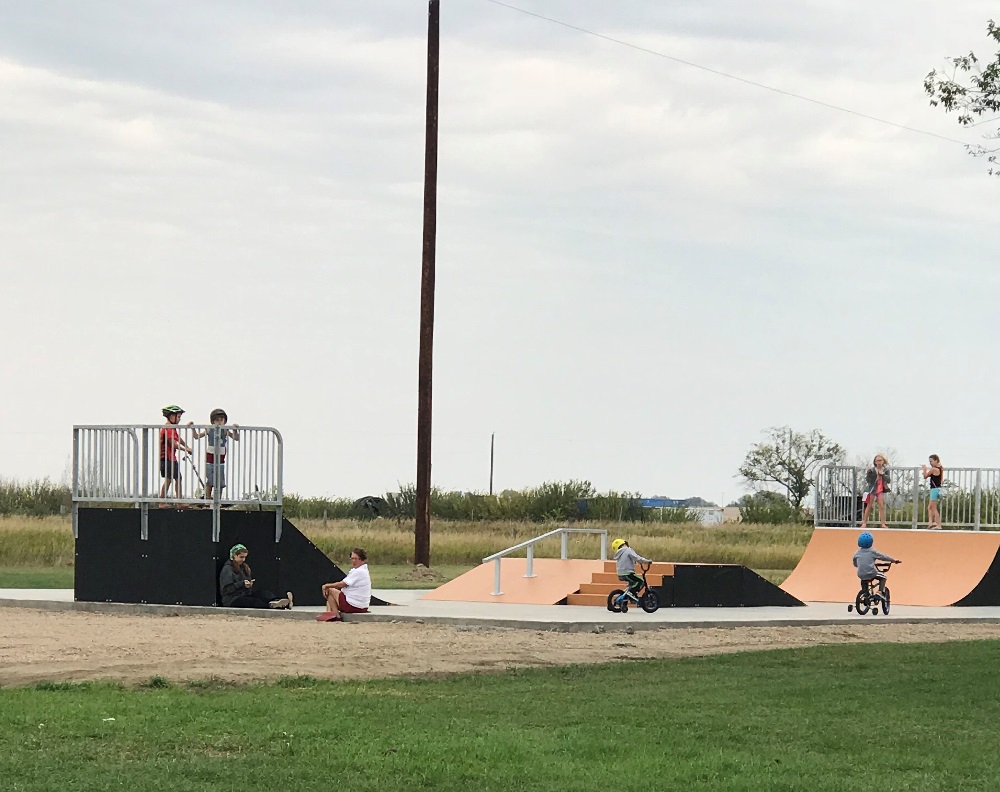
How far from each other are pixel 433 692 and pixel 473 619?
274 inches

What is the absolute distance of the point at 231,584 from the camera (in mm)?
22016

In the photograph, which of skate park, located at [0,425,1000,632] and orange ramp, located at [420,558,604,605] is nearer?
skate park, located at [0,425,1000,632]

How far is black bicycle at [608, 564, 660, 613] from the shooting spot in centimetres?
2228

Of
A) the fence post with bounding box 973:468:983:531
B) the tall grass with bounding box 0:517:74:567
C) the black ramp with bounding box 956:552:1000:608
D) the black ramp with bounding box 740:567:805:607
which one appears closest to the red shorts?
the black ramp with bounding box 740:567:805:607

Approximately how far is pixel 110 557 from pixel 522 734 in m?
13.3

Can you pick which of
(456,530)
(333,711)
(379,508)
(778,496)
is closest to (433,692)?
(333,711)

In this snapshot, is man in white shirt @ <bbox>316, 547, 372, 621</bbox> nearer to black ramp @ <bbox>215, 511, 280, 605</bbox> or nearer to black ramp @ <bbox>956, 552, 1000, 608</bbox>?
black ramp @ <bbox>215, 511, 280, 605</bbox>

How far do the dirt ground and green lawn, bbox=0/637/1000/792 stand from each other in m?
1.07

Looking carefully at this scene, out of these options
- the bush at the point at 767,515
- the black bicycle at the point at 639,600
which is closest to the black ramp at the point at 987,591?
the black bicycle at the point at 639,600

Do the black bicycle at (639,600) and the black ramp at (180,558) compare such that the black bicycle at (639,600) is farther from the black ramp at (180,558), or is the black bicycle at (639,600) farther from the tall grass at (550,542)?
the tall grass at (550,542)

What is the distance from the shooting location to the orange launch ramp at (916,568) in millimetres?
26844

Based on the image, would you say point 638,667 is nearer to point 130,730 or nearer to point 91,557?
point 130,730

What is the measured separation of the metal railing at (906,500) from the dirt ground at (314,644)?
7318mm

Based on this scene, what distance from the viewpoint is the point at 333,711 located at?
11.8 meters
